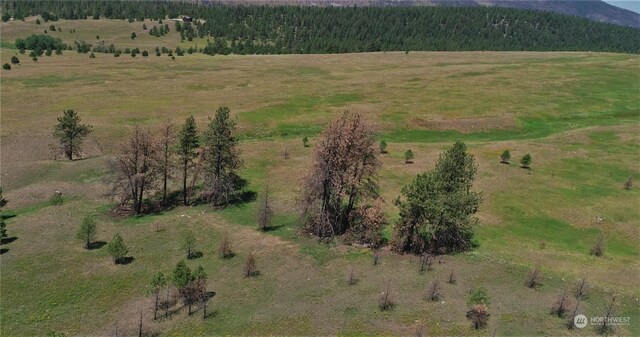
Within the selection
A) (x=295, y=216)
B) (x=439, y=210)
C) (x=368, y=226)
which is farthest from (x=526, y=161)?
(x=295, y=216)

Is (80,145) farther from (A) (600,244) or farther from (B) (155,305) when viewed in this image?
(A) (600,244)

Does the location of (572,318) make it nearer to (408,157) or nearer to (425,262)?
(425,262)

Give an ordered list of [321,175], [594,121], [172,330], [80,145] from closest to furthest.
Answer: [172,330] < [321,175] < [80,145] < [594,121]

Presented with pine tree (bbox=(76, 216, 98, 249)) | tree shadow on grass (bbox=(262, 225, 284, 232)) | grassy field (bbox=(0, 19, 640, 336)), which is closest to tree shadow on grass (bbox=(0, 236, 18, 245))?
grassy field (bbox=(0, 19, 640, 336))

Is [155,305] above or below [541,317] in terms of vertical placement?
below

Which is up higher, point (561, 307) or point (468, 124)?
point (468, 124)

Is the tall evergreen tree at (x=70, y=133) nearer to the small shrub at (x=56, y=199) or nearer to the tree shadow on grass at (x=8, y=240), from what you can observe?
the small shrub at (x=56, y=199)

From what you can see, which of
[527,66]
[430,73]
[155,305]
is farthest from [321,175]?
[527,66]

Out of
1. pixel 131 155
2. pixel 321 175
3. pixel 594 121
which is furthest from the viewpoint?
pixel 594 121
